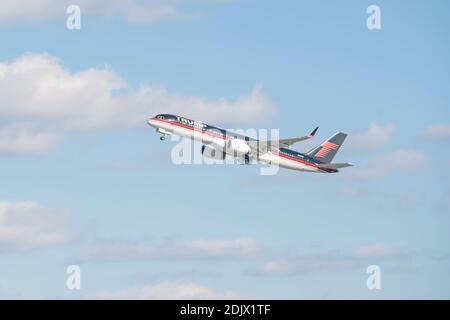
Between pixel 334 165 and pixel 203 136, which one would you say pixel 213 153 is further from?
pixel 334 165

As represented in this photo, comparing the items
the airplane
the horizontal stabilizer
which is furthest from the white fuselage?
the horizontal stabilizer

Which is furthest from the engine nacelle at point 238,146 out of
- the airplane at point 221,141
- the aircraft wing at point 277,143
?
the aircraft wing at point 277,143

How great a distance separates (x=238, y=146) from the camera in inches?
7175

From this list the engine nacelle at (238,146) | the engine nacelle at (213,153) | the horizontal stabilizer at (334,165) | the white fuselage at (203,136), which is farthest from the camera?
the engine nacelle at (213,153)

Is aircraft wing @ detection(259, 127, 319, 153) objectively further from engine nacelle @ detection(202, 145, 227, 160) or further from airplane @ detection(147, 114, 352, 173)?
engine nacelle @ detection(202, 145, 227, 160)

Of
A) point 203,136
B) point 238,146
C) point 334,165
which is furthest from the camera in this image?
point 334,165

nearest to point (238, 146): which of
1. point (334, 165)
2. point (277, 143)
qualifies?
point (277, 143)

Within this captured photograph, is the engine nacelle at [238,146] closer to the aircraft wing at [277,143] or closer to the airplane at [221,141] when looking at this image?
the airplane at [221,141]

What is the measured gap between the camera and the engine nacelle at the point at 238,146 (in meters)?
182
